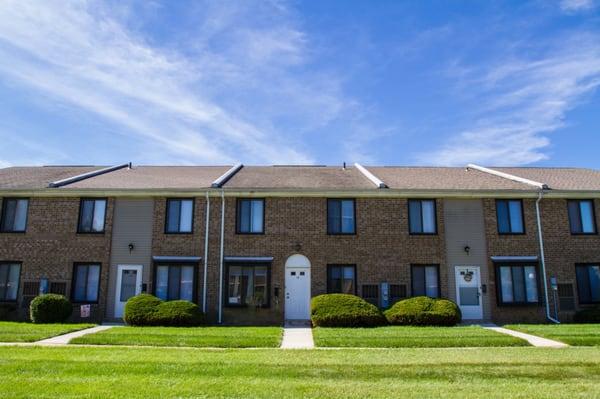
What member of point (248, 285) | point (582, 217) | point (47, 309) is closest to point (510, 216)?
point (582, 217)

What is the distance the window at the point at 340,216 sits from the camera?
18.9 m

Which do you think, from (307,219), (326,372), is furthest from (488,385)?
(307,219)

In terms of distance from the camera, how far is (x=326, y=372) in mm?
8805

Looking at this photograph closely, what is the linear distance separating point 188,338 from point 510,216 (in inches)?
535

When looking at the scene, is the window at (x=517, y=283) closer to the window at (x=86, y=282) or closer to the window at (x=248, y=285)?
the window at (x=248, y=285)

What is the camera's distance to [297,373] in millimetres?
8695

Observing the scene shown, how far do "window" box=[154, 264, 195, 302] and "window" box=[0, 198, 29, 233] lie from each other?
19.5 feet

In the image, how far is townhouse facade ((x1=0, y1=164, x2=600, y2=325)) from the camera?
18.2m

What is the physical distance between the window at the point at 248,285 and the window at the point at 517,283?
9136mm

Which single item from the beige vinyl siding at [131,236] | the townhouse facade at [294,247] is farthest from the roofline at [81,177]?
the beige vinyl siding at [131,236]

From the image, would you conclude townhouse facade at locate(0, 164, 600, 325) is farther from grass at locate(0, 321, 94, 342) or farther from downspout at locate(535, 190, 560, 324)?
grass at locate(0, 321, 94, 342)

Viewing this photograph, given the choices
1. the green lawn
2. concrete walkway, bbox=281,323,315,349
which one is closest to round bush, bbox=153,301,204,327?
concrete walkway, bbox=281,323,315,349

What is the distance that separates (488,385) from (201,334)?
8464 mm

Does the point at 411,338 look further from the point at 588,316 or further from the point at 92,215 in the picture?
the point at 92,215
